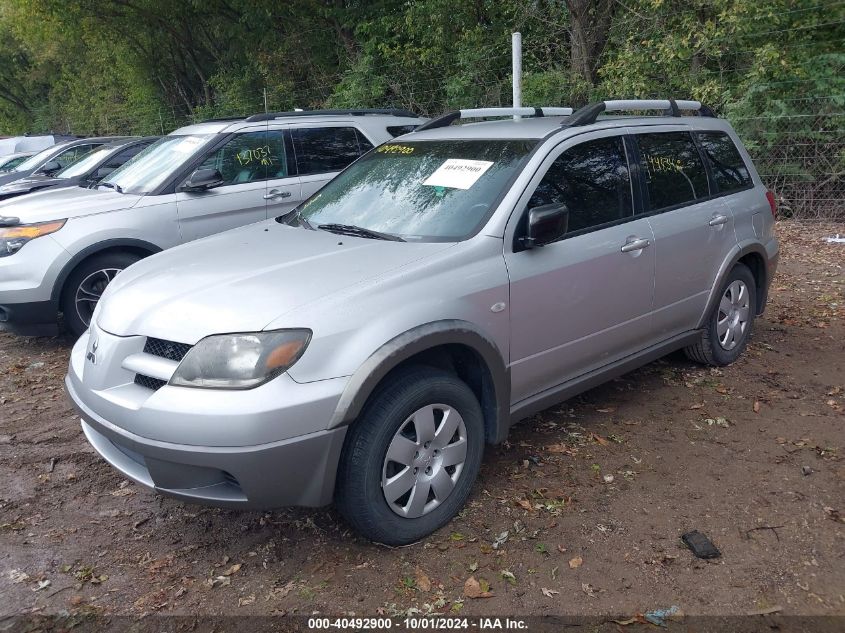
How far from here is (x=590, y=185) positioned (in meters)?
4.08

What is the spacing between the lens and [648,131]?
455 centimetres

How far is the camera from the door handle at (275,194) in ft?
22.9

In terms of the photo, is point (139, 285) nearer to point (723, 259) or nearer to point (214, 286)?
point (214, 286)

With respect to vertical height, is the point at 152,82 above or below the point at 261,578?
above

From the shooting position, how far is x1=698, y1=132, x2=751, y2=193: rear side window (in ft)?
16.4

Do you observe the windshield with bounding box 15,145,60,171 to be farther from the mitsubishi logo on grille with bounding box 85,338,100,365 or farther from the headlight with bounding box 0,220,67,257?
the mitsubishi logo on grille with bounding box 85,338,100,365

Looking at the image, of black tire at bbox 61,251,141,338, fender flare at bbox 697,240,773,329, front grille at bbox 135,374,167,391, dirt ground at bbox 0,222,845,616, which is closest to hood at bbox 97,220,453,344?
front grille at bbox 135,374,167,391

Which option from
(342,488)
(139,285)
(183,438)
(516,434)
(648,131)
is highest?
(648,131)

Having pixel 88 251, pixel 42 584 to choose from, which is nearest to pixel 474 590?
pixel 42 584

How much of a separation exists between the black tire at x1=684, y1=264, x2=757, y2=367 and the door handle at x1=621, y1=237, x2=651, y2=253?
104cm

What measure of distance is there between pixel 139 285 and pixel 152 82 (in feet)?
80.6

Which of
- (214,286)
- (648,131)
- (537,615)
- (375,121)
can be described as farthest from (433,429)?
(375,121)

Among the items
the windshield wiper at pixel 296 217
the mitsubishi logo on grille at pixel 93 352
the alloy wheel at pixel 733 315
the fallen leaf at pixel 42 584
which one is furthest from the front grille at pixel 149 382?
the alloy wheel at pixel 733 315

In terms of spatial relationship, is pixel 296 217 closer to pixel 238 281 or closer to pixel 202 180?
pixel 238 281
